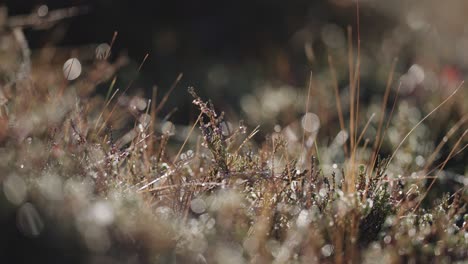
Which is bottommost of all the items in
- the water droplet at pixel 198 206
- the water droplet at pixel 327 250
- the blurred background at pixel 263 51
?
the blurred background at pixel 263 51

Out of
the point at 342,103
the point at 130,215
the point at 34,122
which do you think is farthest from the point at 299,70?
the point at 130,215

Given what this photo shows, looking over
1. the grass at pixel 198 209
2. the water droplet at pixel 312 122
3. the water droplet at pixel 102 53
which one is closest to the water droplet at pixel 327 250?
the grass at pixel 198 209

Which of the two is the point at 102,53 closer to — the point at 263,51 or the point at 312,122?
the point at 312,122

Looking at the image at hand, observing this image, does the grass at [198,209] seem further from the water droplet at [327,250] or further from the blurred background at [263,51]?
the blurred background at [263,51]

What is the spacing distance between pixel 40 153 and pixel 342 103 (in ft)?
11.4

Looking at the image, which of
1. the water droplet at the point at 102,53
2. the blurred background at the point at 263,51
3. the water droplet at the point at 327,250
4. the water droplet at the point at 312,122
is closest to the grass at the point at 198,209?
the water droplet at the point at 327,250

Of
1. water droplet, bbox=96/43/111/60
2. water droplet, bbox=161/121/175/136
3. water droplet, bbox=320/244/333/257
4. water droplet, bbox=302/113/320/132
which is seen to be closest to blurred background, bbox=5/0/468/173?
water droplet, bbox=302/113/320/132

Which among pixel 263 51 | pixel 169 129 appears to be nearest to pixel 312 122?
pixel 169 129

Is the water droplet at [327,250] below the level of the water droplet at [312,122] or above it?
above

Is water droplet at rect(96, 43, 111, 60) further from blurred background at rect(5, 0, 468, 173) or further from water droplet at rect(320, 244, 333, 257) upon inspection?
water droplet at rect(320, 244, 333, 257)

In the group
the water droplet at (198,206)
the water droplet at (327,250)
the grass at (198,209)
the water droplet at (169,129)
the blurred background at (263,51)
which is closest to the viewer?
the grass at (198,209)

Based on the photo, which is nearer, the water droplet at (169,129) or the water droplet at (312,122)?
the water droplet at (169,129)

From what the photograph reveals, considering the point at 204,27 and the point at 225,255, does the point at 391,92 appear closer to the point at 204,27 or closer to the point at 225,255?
the point at 204,27

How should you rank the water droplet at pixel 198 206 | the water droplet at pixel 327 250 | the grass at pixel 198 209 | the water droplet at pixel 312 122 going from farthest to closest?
the water droplet at pixel 312 122
the water droplet at pixel 198 206
the water droplet at pixel 327 250
the grass at pixel 198 209
